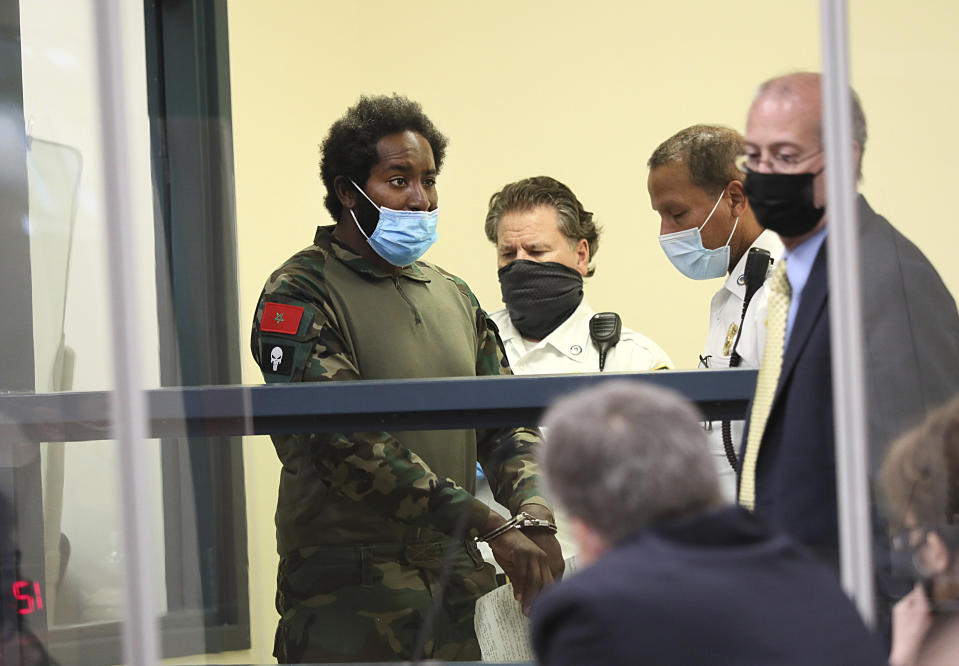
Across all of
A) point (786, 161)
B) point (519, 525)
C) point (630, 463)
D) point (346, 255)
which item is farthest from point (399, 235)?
point (630, 463)

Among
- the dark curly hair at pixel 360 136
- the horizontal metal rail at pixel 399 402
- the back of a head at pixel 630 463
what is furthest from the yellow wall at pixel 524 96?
the back of a head at pixel 630 463

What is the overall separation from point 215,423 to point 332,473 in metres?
0.30

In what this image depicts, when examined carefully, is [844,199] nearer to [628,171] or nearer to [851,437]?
[851,437]

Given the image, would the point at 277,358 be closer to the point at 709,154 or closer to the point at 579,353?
the point at 579,353

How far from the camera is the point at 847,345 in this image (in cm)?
204

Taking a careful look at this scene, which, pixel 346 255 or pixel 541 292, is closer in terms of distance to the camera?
pixel 346 255

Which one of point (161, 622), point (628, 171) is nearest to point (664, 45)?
point (628, 171)

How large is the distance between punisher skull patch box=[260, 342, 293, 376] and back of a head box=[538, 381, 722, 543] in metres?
1.43

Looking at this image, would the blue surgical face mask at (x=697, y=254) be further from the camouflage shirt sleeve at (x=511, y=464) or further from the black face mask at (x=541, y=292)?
the camouflage shirt sleeve at (x=511, y=464)

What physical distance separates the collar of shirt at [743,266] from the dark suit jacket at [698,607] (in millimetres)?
1905

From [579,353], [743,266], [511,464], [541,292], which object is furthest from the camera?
[541,292]

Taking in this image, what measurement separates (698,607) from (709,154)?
2417mm

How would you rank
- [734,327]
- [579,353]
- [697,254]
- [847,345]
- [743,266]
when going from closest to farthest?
[847,345] → [734,327] → [743,266] → [697,254] → [579,353]

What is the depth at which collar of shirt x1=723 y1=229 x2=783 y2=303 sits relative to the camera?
3270 millimetres
